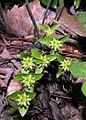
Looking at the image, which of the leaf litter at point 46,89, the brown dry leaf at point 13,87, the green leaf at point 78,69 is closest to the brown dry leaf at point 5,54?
the leaf litter at point 46,89

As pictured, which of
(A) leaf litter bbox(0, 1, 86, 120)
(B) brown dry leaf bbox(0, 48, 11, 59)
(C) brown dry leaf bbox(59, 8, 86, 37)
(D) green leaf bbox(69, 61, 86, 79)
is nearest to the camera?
(D) green leaf bbox(69, 61, 86, 79)

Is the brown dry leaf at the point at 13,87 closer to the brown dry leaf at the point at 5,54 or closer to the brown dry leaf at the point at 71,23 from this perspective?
the brown dry leaf at the point at 5,54

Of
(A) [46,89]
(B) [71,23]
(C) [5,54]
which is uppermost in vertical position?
(B) [71,23]

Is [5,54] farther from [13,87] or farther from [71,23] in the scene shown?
[71,23]

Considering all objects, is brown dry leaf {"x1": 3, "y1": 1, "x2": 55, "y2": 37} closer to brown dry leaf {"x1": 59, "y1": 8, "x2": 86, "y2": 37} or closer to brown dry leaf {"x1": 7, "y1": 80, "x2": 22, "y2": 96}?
brown dry leaf {"x1": 59, "y1": 8, "x2": 86, "y2": 37}

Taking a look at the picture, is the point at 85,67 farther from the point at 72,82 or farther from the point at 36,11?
the point at 36,11

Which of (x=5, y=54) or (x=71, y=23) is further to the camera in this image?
(x=71, y=23)

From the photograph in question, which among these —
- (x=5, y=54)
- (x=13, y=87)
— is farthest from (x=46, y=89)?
(x=5, y=54)

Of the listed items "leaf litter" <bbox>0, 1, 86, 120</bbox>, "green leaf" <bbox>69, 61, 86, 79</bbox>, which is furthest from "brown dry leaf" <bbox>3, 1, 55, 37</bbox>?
"green leaf" <bbox>69, 61, 86, 79</bbox>

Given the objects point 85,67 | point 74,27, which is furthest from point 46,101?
point 74,27
